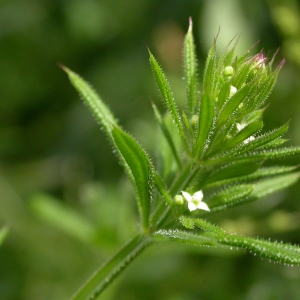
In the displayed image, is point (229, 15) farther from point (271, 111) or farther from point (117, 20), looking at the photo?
point (117, 20)

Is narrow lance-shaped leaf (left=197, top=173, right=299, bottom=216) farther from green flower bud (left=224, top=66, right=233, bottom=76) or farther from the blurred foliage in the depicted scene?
the blurred foliage

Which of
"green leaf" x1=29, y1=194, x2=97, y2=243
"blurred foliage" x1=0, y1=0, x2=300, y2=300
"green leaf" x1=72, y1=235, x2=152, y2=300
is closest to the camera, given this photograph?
"green leaf" x1=72, y1=235, x2=152, y2=300

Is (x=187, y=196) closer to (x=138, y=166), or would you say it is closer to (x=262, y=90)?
(x=138, y=166)

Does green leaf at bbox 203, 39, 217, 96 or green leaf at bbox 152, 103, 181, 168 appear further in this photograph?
green leaf at bbox 152, 103, 181, 168

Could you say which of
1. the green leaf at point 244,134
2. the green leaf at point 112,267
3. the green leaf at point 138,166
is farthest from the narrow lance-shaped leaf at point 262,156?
the green leaf at point 112,267

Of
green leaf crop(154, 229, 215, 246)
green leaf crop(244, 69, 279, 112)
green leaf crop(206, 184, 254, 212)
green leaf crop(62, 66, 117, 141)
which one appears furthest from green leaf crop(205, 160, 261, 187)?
green leaf crop(62, 66, 117, 141)

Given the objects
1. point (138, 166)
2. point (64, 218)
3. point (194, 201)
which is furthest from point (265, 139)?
point (64, 218)
